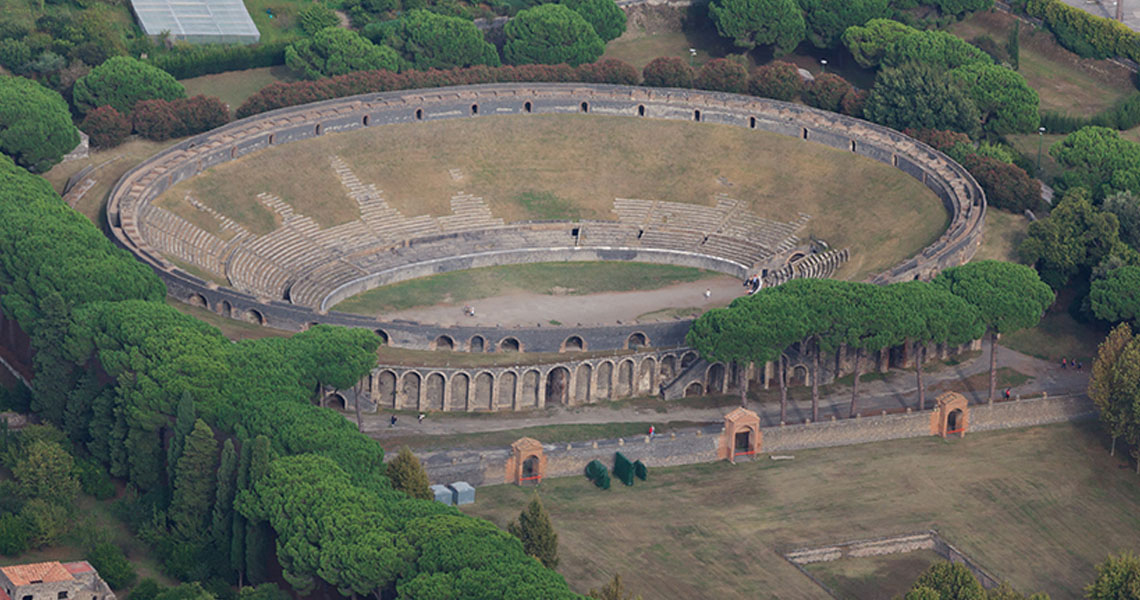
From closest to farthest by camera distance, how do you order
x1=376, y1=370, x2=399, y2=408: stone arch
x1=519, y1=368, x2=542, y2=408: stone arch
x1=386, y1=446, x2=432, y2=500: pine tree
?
x1=386, y1=446, x2=432, y2=500: pine tree → x1=376, y1=370, x2=399, y2=408: stone arch → x1=519, y1=368, x2=542, y2=408: stone arch

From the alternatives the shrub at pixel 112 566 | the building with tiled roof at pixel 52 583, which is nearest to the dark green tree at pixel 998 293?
the shrub at pixel 112 566

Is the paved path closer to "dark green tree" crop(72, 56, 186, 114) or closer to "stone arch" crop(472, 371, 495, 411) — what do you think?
"stone arch" crop(472, 371, 495, 411)

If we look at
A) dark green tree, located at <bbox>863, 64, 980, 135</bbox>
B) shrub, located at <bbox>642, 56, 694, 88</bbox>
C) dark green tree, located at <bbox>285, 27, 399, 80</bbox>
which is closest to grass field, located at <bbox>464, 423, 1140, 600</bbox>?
dark green tree, located at <bbox>863, 64, 980, 135</bbox>

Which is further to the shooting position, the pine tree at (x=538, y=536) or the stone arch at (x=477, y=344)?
the stone arch at (x=477, y=344)

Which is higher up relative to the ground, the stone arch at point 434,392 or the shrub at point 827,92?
the shrub at point 827,92

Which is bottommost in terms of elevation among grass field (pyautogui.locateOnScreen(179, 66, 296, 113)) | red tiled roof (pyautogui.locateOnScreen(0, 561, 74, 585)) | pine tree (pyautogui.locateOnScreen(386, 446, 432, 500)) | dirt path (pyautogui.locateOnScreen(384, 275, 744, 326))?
dirt path (pyautogui.locateOnScreen(384, 275, 744, 326))

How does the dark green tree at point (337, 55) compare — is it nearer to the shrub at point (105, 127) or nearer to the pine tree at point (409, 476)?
the shrub at point (105, 127)

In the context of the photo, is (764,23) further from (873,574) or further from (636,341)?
(873,574)
